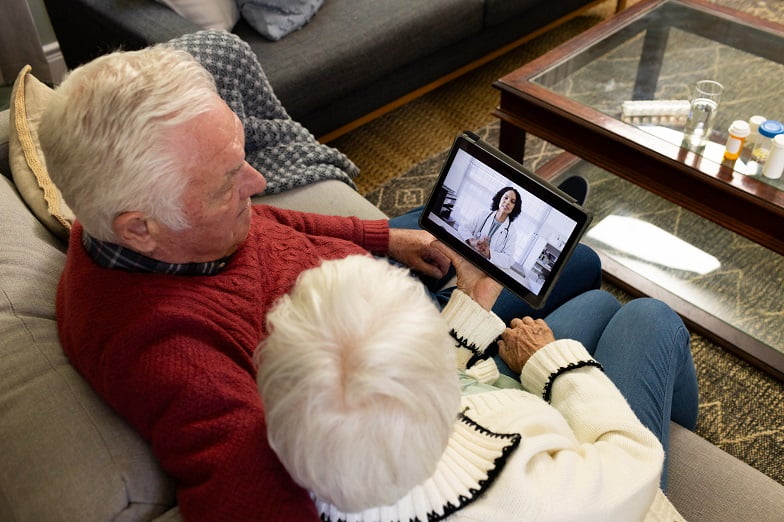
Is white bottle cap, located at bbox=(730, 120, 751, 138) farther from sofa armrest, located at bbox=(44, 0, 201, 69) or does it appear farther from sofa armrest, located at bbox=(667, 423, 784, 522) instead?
sofa armrest, located at bbox=(44, 0, 201, 69)

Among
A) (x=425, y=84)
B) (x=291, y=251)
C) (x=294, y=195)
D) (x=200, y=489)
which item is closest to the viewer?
(x=200, y=489)

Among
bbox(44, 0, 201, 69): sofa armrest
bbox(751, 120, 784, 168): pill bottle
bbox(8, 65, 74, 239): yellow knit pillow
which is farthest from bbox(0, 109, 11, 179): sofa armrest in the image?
bbox(751, 120, 784, 168): pill bottle

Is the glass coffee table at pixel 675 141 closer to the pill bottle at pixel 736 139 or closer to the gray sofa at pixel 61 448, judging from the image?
the pill bottle at pixel 736 139

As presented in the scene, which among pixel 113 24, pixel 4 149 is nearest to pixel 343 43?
pixel 113 24

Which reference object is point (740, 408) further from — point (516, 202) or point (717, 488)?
point (516, 202)

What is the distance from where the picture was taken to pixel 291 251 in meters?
1.13

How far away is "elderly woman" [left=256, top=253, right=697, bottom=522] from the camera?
628mm

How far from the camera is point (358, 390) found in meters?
0.62

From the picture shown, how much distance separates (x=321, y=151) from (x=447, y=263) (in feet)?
1.42

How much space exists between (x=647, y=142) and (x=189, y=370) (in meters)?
1.28

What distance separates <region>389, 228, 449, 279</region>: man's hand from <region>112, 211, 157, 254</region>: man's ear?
566mm

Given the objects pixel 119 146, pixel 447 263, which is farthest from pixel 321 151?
pixel 119 146

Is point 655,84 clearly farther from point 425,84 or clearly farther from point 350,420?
point 350,420

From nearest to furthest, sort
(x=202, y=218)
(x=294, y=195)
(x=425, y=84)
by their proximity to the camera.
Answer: (x=202, y=218)
(x=294, y=195)
(x=425, y=84)
